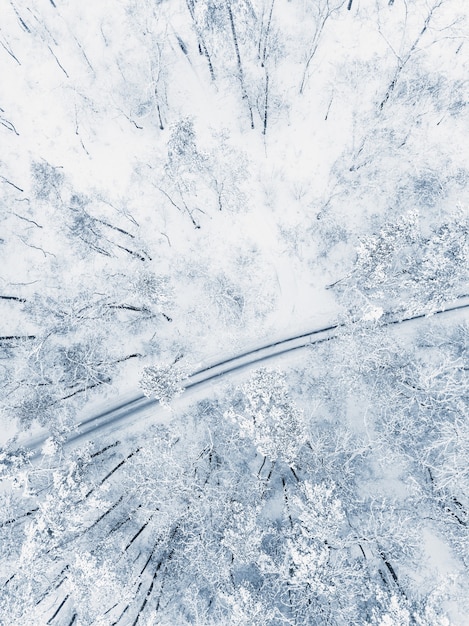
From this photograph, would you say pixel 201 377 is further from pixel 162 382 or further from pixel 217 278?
pixel 217 278


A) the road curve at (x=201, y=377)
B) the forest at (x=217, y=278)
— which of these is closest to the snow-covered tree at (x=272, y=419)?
the forest at (x=217, y=278)

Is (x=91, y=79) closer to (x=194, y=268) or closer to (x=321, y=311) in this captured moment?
(x=194, y=268)

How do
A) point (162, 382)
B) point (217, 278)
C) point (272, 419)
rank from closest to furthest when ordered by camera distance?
point (272, 419) → point (162, 382) → point (217, 278)

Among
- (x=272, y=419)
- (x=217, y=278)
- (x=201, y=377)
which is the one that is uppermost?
(x=217, y=278)

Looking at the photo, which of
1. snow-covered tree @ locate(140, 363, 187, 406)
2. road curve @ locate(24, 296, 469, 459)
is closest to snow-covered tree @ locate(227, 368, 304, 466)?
snow-covered tree @ locate(140, 363, 187, 406)

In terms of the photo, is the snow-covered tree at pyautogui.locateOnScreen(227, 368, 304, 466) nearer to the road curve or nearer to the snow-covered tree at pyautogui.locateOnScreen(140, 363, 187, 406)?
the snow-covered tree at pyautogui.locateOnScreen(140, 363, 187, 406)

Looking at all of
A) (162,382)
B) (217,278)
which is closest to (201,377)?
(162,382)
